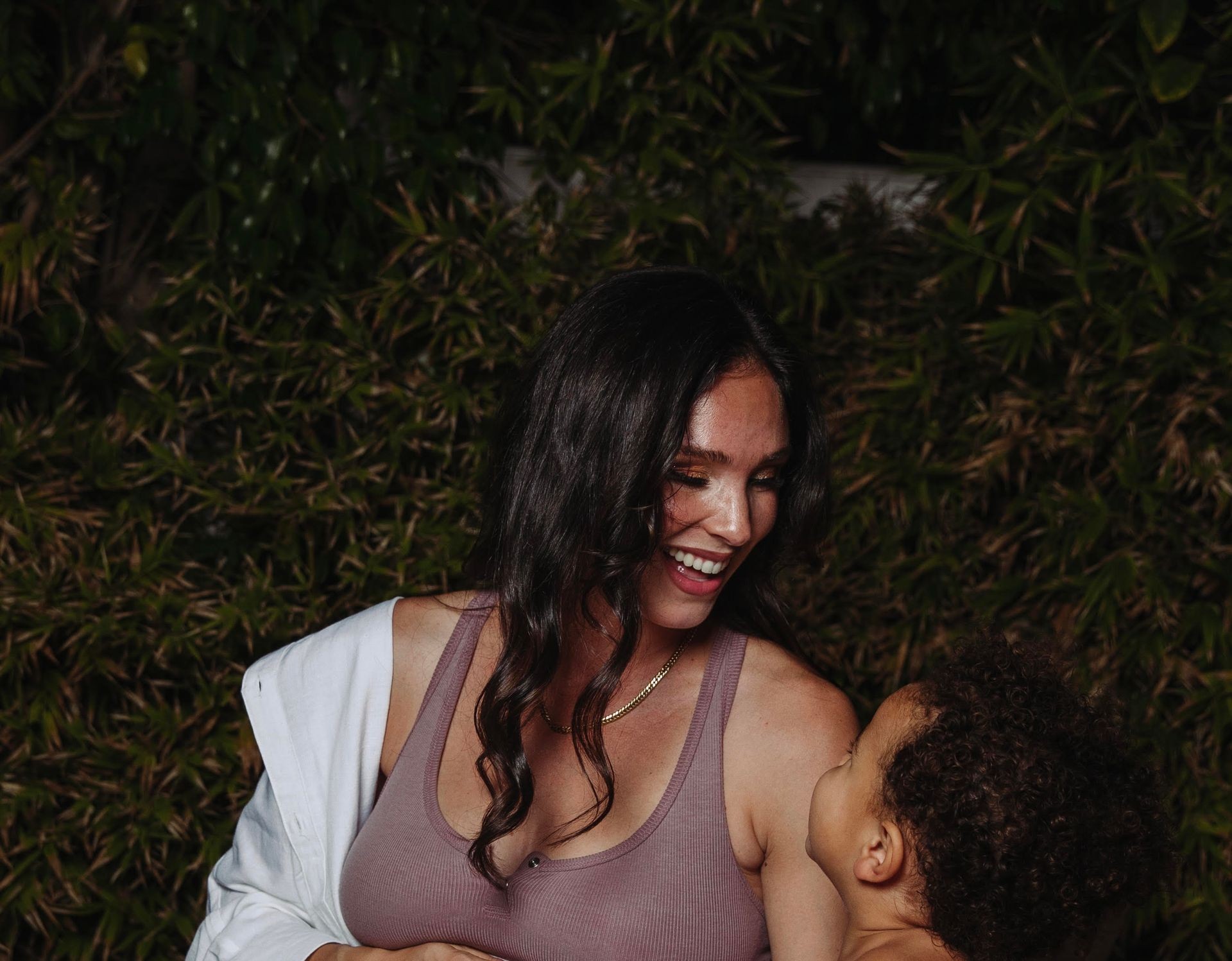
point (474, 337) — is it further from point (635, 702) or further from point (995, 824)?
point (995, 824)

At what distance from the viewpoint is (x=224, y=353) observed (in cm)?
242

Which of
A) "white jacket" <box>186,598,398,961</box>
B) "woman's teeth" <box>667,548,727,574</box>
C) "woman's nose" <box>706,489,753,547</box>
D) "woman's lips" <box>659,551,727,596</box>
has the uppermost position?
"woman's nose" <box>706,489,753,547</box>

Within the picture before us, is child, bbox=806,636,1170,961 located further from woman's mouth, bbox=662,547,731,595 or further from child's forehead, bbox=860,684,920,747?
woman's mouth, bbox=662,547,731,595

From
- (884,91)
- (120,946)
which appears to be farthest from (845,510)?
(120,946)

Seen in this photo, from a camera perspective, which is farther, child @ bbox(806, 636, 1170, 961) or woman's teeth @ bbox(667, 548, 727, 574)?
woman's teeth @ bbox(667, 548, 727, 574)

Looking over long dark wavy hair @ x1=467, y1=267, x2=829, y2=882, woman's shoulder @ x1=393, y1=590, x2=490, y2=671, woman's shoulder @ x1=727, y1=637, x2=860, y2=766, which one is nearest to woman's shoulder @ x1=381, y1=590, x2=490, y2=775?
woman's shoulder @ x1=393, y1=590, x2=490, y2=671

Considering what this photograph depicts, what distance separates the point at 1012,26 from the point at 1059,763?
64.5 inches

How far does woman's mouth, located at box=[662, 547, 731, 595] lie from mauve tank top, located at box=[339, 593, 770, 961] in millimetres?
143

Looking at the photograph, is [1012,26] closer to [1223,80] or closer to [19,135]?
[1223,80]

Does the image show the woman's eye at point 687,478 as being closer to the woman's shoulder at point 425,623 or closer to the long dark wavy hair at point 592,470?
the long dark wavy hair at point 592,470

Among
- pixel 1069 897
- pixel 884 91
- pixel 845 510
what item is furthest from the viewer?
pixel 884 91

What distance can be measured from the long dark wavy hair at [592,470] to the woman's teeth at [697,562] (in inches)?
1.3

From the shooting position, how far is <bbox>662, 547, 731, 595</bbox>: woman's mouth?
155 cm

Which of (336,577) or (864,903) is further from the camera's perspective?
(336,577)
